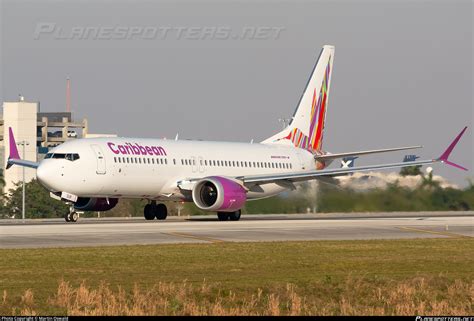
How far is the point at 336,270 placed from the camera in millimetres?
29656

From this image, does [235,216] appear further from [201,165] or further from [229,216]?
[201,165]

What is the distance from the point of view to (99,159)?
53.4 m

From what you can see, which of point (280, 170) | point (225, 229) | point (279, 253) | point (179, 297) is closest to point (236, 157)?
point (280, 170)

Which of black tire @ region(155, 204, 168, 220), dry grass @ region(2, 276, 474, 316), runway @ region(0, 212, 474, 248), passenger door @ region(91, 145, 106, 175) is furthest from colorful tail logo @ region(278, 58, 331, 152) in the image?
dry grass @ region(2, 276, 474, 316)

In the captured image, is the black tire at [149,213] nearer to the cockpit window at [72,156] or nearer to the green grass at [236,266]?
the cockpit window at [72,156]

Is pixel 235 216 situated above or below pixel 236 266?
above

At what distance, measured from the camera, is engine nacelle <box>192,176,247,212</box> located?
5566 centimetres

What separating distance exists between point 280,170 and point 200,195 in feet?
29.6

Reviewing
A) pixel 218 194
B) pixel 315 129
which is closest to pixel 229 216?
pixel 218 194

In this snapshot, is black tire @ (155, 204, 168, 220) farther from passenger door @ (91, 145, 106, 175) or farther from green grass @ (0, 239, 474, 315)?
green grass @ (0, 239, 474, 315)

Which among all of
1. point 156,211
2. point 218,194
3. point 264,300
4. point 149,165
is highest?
point 149,165

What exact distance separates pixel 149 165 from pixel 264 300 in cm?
3287

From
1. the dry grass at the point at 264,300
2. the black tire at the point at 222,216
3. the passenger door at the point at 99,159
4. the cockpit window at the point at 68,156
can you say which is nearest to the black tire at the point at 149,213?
the black tire at the point at 222,216

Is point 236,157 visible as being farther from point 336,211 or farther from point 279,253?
point 279,253
